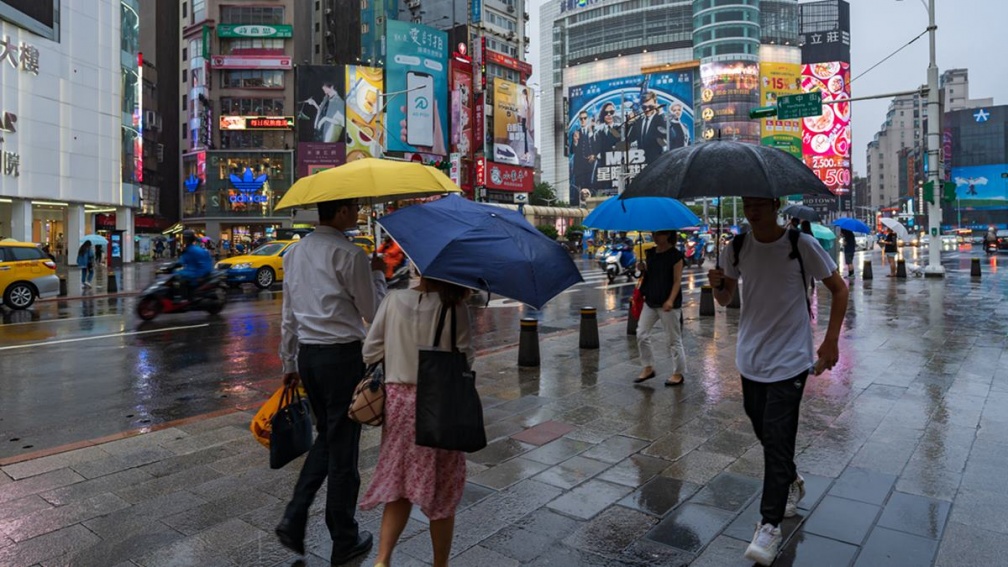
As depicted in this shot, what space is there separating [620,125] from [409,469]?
9514 centimetres

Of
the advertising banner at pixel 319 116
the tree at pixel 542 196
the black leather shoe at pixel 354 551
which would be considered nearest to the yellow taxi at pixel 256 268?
the black leather shoe at pixel 354 551

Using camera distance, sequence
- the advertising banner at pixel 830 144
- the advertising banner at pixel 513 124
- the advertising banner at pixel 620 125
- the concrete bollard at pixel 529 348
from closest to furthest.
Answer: the concrete bollard at pixel 529 348 → the advertising banner at pixel 513 124 → the advertising banner at pixel 830 144 → the advertising banner at pixel 620 125

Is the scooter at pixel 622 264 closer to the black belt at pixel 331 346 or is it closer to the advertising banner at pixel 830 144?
the black belt at pixel 331 346

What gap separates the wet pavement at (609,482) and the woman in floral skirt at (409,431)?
1.80ft

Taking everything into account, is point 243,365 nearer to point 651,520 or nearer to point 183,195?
point 651,520

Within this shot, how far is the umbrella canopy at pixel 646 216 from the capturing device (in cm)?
696

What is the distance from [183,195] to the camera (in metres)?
60.2

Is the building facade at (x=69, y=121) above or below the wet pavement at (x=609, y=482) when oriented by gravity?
above

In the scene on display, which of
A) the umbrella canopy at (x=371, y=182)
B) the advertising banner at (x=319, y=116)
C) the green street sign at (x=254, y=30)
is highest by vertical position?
the green street sign at (x=254, y=30)

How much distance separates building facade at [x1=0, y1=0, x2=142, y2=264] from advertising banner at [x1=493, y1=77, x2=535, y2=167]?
107ft

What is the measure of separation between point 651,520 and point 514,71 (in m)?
72.8

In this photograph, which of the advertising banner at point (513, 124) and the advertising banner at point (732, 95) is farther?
the advertising banner at point (732, 95)

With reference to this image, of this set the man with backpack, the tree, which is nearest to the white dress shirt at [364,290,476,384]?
the man with backpack

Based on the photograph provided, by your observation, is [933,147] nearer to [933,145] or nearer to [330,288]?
[933,145]
